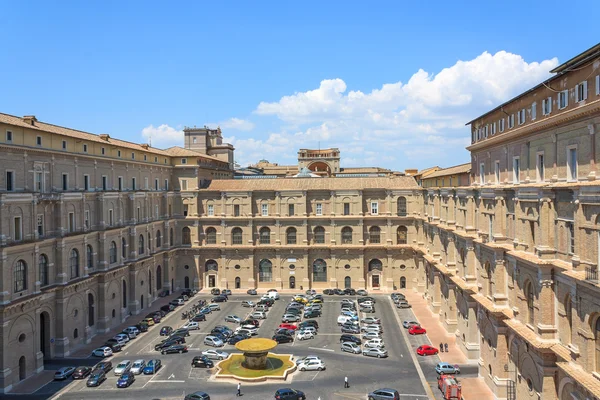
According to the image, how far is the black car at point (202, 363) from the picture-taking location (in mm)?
50469

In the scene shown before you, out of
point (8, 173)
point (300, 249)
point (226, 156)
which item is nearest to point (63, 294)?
point (8, 173)

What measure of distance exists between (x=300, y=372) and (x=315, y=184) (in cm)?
4312

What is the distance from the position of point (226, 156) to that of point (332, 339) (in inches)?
2503

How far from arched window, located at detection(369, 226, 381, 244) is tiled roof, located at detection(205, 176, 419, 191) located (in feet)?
→ 23.4

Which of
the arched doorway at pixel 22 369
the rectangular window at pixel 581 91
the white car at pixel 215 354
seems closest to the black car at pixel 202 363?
the white car at pixel 215 354

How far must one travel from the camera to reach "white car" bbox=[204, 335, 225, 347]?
5659 cm

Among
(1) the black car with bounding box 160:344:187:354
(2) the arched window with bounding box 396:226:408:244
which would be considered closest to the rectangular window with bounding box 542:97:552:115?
(1) the black car with bounding box 160:344:187:354

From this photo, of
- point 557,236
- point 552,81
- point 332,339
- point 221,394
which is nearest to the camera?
point 557,236

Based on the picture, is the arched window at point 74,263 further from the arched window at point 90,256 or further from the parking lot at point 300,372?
the parking lot at point 300,372

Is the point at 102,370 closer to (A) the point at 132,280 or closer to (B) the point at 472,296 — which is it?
(A) the point at 132,280

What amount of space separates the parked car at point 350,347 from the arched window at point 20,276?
33105 millimetres

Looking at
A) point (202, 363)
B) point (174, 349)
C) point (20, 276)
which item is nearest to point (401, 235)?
point (174, 349)

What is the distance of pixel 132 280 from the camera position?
70688 millimetres

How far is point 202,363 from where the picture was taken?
166 feet
